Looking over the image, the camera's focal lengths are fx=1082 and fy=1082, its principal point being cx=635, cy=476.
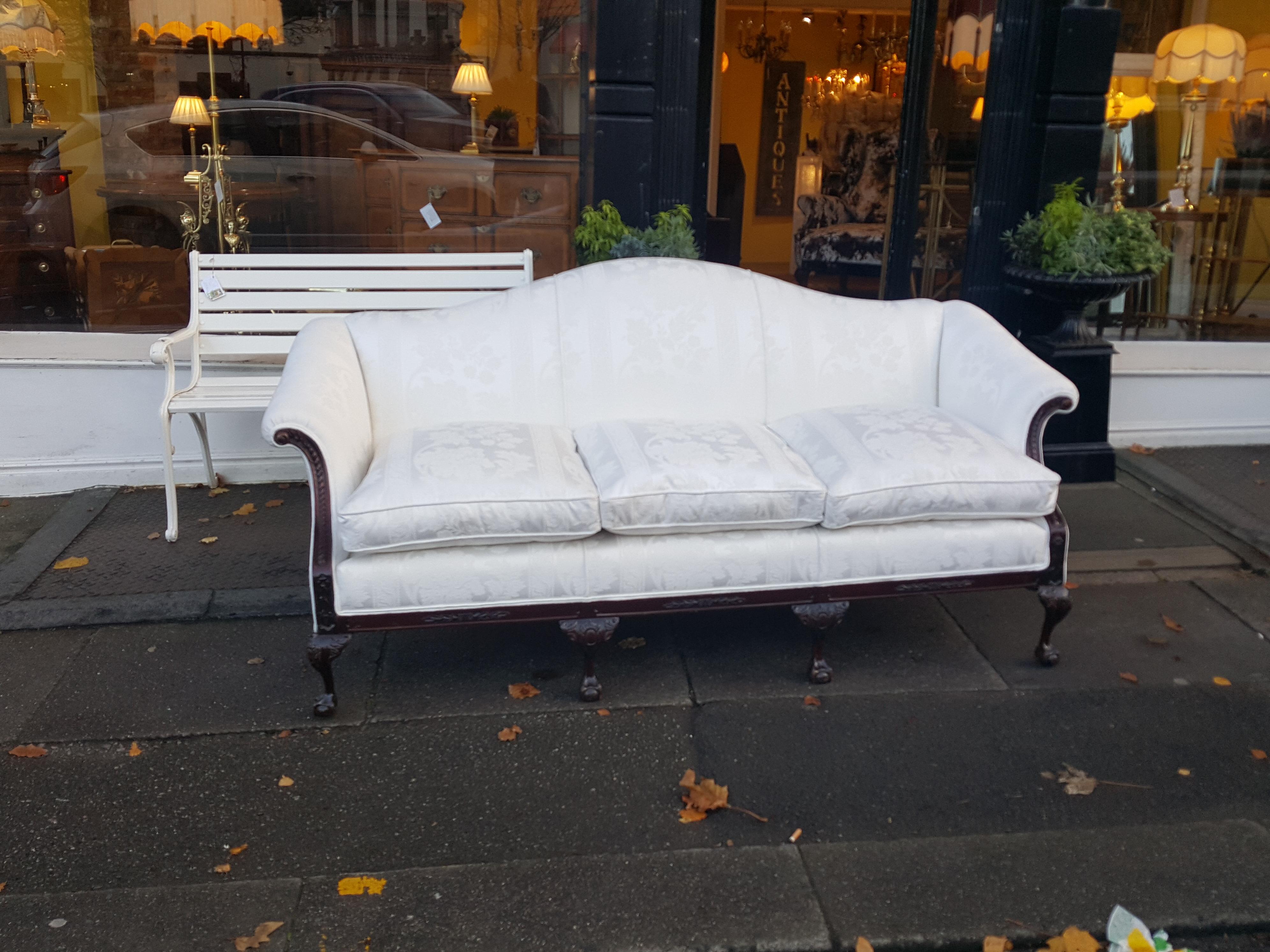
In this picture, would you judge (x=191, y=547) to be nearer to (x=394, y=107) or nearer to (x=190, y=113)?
(x=190, y=113)

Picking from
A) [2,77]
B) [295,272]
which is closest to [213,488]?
[295,272]

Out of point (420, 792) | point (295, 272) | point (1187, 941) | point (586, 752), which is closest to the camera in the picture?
point (1187, 941)

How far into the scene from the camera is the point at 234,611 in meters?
3.86

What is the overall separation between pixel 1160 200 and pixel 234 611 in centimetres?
516

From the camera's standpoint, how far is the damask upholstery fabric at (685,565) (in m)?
3.05

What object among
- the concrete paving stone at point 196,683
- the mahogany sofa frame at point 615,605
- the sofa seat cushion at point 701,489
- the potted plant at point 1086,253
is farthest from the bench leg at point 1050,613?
the concrete paving stone at point 196,683

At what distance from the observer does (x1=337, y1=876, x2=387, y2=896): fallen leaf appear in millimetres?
2420

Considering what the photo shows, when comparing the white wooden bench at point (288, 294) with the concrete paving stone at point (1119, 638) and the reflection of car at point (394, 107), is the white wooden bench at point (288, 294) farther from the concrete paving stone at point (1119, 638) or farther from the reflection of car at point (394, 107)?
the concrete paving stone at point (1119, 638)

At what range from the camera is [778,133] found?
12.5 meters

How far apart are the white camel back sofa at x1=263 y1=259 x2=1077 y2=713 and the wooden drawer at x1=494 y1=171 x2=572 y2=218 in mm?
1690

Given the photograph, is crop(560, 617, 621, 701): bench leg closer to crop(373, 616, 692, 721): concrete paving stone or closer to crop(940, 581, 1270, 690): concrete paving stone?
crop(373, 616, 692, 721): concrete paving stone

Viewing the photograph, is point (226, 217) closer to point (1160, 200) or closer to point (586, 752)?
point (586, 752)

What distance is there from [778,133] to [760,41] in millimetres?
1036

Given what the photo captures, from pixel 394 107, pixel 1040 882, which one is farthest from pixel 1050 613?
pixel 394 107
